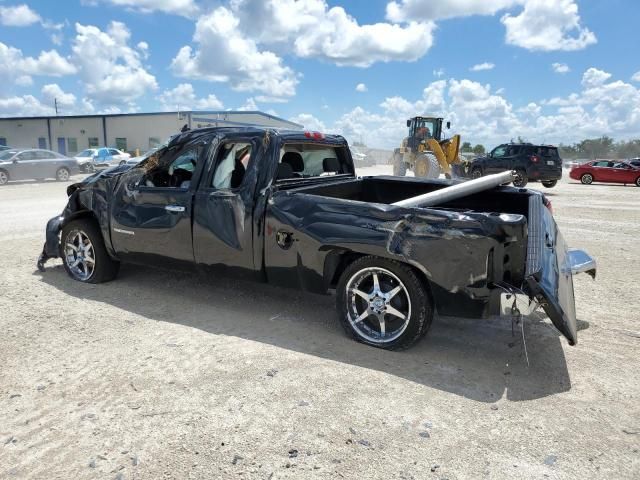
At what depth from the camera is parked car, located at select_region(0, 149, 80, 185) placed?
21.4 m

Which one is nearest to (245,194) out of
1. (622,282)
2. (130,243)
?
(130,243)

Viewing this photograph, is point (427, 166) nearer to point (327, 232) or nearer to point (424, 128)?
point (424, 128)

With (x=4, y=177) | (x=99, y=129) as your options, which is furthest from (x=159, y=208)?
(x=99, y=129)

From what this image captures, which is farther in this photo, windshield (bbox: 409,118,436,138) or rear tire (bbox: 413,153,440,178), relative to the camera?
windshield (bbox: 409,118,436,138)

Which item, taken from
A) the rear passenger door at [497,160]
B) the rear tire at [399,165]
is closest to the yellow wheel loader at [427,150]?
the rear tire at [399,165]

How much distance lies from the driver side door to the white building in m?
44.2

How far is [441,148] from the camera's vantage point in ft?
69.5

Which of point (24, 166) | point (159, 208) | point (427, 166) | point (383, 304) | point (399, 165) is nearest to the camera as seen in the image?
point (383, 304)

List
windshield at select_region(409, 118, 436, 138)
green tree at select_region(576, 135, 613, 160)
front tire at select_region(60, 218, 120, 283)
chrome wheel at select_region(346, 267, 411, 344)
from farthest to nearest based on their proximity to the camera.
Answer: green tree at select_region(576, 135, 613, 160), windshield at select_region(409, 118, 436, 138), front tire at select_region(60, 218, 120, 283), chrome wheel at select_region(346, 267, 411, 344)

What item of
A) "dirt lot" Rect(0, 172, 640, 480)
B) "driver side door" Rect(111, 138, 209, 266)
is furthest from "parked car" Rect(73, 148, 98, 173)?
"dirt lot" Rect(0, 172, 640, 480)

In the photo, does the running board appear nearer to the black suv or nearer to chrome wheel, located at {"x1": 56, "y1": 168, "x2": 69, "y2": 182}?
the black suv

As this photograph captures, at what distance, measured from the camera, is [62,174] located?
23469 millimetres

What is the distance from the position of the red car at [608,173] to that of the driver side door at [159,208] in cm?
2581

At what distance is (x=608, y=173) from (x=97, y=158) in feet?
89.0
